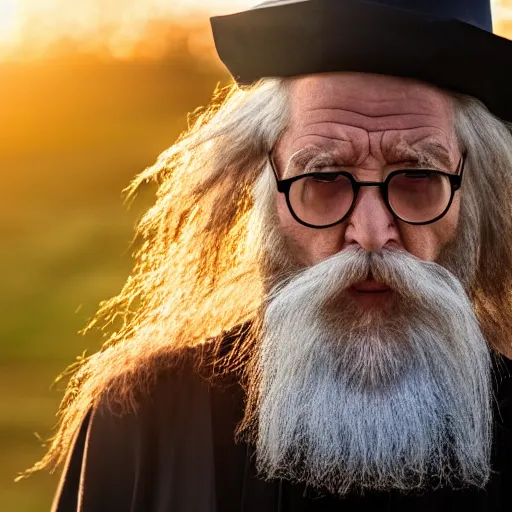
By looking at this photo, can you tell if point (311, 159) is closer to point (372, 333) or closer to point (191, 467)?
point (372, 333)

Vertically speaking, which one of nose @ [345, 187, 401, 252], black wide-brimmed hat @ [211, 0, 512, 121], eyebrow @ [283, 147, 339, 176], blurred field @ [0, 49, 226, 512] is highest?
blurred field @ [0, 49, 226, 512]

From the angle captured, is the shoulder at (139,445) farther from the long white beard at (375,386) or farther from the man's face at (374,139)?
the man's face at (374,139)

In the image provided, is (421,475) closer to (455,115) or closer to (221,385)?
(221,385)

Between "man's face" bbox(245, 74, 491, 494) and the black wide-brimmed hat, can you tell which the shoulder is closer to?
"man's face" bbox(245, 74, 491, 494)

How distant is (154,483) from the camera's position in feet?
9.87

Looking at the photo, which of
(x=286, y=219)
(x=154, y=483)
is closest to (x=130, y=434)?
(x=154, y=483)

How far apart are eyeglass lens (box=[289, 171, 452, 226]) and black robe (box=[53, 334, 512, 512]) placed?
1.47 ft

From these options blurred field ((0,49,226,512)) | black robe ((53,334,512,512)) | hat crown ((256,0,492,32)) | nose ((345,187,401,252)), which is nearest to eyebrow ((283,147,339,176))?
nose ((345,187,401,252))

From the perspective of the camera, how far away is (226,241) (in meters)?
3.34

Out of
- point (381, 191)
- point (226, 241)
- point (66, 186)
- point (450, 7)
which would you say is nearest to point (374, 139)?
point (381, 191)

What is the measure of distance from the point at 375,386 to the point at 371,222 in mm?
374

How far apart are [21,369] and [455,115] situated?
768cm

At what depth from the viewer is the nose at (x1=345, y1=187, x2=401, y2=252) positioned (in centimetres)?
296

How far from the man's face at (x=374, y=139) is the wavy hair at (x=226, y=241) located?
93mm
